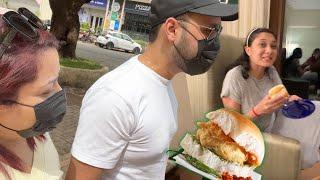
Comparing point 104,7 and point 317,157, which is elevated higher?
point 104,7

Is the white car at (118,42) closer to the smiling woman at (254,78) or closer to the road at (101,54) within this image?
the road at (101,54)

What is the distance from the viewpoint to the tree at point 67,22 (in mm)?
1396

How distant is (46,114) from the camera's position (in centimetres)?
78

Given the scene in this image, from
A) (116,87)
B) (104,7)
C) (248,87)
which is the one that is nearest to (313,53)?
(248,87)

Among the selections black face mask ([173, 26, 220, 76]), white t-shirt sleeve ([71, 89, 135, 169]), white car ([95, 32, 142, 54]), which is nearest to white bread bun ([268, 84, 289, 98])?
white car ([95, 32, 142, 54])

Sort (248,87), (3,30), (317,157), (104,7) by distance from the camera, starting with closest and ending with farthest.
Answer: (3,30), (104,7), (248,87), (317,157)

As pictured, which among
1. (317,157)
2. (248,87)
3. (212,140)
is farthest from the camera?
(317,157)

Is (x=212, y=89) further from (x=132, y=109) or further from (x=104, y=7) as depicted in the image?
(x=132, y=109)

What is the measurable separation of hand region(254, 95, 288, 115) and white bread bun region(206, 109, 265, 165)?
Result: 0.77 meters

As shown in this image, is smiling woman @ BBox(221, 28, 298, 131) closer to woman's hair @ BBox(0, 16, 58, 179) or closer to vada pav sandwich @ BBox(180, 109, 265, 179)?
vada pav sandwich @ BBox(180, 109, 265, 179)

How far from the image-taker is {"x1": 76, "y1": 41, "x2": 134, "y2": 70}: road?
1.58 m

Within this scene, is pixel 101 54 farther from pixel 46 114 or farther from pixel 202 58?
pixel 46 114

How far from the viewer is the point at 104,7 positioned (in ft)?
5.52

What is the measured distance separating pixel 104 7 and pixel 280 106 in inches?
40.9
